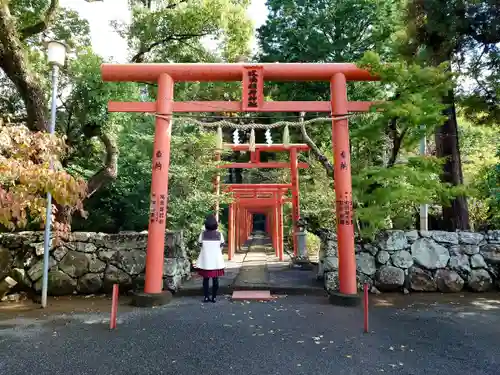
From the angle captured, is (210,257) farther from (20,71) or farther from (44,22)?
(44,22)

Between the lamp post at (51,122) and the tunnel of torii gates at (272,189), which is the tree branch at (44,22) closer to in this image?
the lamp post at (51,122)

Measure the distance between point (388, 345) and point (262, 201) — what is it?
1462 centimetres

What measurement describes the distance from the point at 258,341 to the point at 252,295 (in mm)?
2732

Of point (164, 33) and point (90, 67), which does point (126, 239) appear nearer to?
point (90, 67)

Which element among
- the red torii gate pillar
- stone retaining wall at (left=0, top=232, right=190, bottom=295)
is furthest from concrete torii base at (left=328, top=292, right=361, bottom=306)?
stone retaining wall at (left=0, top=232, right=190, bottom=295)

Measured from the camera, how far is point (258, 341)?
464 centimetres

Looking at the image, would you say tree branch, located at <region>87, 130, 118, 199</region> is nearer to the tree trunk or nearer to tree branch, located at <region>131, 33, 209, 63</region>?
tree branch, located at <region>131, 33, 209, 63</region>

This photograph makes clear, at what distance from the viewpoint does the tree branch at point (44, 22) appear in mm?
9000

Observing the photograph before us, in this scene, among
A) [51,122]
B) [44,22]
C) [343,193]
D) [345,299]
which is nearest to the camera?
[345,299]

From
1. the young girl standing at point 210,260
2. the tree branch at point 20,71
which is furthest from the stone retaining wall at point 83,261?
the tree branch at point 20,71

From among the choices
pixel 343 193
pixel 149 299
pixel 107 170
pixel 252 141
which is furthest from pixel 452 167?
pixel 107 170

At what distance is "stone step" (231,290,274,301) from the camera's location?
23.6 feet

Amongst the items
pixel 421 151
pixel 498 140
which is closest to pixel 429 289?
pixel 421 151

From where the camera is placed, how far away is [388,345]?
450cm
